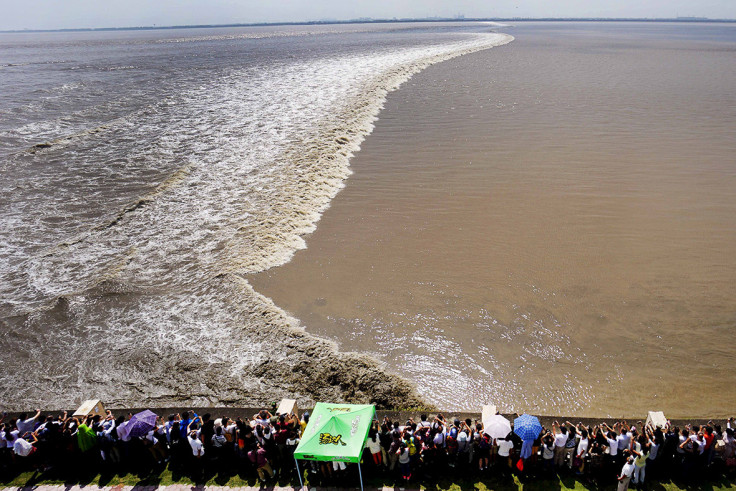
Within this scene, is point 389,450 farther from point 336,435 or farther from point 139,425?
point 139,425

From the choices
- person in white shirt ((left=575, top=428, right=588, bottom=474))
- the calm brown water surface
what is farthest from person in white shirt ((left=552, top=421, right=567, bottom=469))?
the calm brown water surface

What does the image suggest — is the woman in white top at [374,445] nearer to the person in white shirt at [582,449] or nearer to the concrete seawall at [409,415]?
the concrete seawall at [409,415]

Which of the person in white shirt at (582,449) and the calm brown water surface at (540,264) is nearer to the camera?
the person in white shirt at (582,449)

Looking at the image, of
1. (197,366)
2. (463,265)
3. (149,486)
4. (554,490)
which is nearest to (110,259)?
(197,366)

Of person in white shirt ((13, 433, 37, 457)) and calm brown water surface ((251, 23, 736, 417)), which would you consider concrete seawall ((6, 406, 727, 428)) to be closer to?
calm brown water surface ((251, 23, 736, 417))

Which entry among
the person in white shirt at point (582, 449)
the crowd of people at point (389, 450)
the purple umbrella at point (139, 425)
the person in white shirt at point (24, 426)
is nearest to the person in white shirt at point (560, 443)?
the crowd of people at point (389, 450)

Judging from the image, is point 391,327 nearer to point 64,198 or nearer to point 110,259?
point 110,259

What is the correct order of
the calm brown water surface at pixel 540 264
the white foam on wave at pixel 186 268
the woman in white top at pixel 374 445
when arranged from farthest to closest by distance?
the white foam on wave at pixel 186 268 → the calm brown water surface at pixel 540 264 → the woman in white top at pixel 374 445
